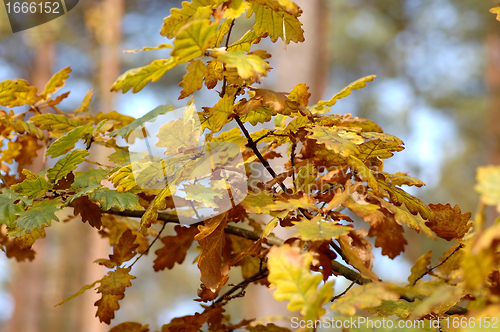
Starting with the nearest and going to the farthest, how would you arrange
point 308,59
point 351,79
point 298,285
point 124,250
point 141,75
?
1. point 298,285
2. point 141,75
3. point 124,250
4. point 308,59
5. point 351,79

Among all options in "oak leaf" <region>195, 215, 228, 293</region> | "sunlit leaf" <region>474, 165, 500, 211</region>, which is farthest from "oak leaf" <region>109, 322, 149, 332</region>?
"sunlit leaf" <region>474, 165, 500, 211</region>

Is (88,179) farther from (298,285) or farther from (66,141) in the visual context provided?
(298,285)

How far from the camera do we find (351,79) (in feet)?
38.7

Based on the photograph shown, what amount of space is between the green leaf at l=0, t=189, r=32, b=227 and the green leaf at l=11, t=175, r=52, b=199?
2cm

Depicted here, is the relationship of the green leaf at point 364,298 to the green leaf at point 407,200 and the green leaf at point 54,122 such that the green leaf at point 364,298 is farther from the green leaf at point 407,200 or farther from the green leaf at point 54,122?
the green leaf at point 54,122

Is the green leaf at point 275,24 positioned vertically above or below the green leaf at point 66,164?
above

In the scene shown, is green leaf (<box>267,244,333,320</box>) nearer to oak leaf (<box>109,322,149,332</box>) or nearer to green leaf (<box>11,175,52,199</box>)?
green leaf (<box>11,175,52,199</box>)

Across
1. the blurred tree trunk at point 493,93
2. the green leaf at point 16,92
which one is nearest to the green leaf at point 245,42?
the green leaf at point 16,92

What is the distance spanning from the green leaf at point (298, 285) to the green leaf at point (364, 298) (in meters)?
0.04

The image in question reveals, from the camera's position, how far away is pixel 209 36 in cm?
59

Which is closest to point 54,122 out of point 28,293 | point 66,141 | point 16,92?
point 16,92

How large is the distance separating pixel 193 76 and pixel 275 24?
0.74 feet

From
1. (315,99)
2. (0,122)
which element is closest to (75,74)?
(315,99)

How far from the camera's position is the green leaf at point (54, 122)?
104cm
